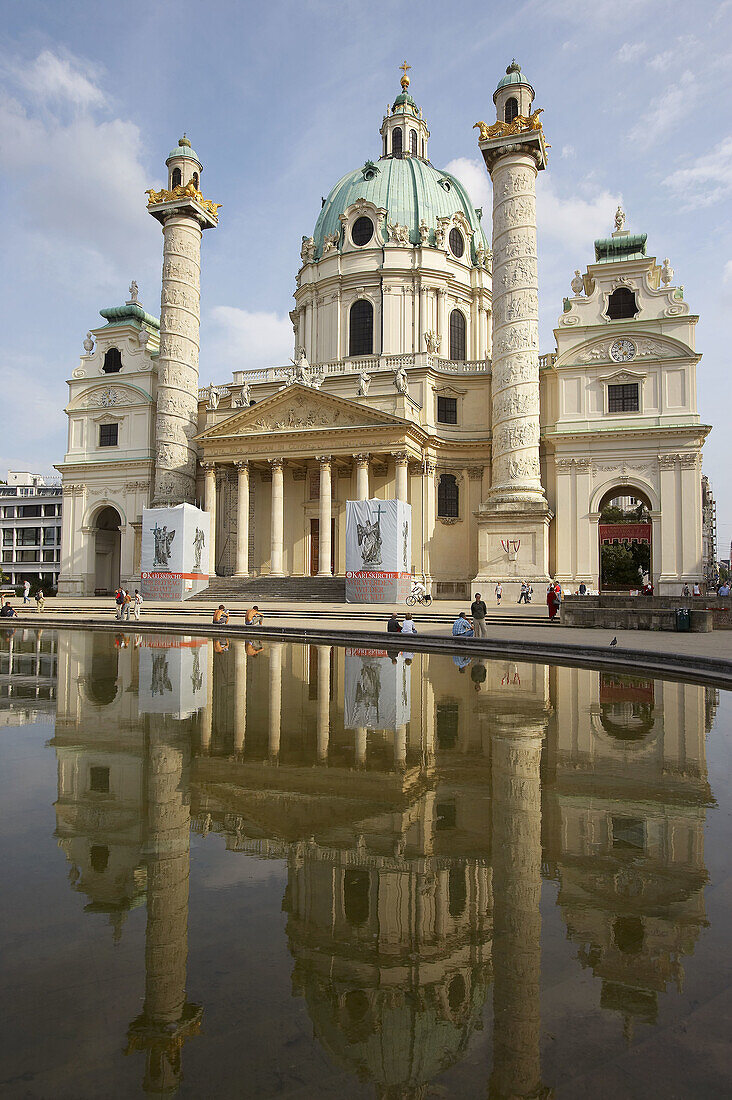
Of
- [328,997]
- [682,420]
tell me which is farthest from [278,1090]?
[682,420]

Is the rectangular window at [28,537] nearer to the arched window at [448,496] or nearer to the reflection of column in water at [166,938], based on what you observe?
the arched window at [448,496]

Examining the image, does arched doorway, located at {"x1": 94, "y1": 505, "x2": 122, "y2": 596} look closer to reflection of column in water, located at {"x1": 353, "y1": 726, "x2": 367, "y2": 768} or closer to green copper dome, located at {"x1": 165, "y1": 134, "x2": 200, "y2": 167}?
green copper dome, located at {"x1": 165, "y1": 134, "x2": 200, "y2": 167}

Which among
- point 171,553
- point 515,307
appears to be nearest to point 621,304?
point 515,307

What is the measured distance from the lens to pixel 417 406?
41.4 metres

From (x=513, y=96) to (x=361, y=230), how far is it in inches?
624

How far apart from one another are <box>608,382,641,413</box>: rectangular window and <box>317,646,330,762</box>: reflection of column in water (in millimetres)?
28008

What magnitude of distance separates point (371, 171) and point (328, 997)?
183 feet

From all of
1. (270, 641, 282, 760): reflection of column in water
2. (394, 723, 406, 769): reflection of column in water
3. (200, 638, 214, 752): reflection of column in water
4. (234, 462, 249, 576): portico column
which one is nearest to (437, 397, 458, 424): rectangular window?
(234, 462, 249, 576): portico column

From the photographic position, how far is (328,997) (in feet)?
9.94

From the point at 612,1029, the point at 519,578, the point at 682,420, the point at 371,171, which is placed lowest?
the point at 612,1029

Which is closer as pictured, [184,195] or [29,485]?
[184,195]

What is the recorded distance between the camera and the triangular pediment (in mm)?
38312

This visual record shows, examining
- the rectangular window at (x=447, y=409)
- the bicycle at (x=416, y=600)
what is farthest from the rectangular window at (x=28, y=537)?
the bicycle at (x=416, y=600)

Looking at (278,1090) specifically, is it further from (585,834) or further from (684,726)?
(684,726)
